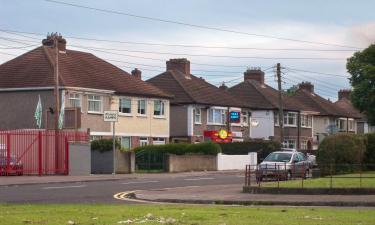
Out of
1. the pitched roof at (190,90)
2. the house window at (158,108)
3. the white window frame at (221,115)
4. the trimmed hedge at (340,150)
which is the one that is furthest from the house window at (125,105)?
the trimmed hedge at (340,150)

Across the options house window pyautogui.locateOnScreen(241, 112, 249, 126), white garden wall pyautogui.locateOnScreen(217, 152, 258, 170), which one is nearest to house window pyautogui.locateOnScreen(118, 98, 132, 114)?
white garden wall pyautogui.locateOnScreen(217, 152, 258, 170)

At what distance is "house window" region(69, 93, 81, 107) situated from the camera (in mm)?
55188

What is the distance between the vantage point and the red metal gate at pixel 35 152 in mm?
39994

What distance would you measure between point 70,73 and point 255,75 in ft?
126

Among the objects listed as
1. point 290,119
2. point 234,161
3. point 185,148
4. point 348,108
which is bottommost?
point 234,161

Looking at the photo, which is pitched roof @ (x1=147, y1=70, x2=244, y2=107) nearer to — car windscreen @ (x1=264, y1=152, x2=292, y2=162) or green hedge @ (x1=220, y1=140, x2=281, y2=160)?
green hedge @ (x1=220, y1=140, x2=281, y2=160)

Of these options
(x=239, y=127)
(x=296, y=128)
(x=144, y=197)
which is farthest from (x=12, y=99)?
(x=296, y=128)

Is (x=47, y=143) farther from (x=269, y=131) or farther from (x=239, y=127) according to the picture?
(x=269, y=131)

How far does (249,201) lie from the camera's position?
2306 cm

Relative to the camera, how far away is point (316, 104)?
96.5 m

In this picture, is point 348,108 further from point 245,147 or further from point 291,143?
point 245,147

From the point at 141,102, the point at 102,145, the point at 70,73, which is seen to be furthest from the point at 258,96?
the point at 102,145

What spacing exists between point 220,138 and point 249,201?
45891 mm

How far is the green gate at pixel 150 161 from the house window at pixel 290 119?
A: 36.8 meters
